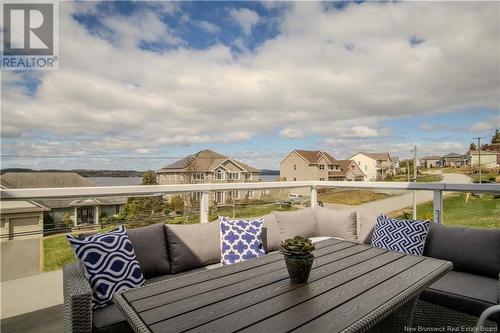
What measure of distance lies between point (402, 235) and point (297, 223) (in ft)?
3.93

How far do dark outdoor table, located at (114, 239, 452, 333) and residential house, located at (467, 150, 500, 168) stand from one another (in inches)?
120

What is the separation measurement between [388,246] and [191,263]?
2.02m

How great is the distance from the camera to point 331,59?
7.16m

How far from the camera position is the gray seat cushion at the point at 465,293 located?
1948 millimetres

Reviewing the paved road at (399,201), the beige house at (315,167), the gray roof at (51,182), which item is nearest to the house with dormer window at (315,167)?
the beige house at (315,167)

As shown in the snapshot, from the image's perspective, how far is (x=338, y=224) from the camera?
3.54 m

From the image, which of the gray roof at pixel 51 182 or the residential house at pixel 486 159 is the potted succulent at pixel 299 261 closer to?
the gray roof at pixel 51 182

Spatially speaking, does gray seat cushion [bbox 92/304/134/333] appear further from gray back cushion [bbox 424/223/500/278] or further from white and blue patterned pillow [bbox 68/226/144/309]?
gray back cushion [bbox 424/223/500/278]

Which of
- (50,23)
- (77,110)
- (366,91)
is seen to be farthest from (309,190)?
(77,110)

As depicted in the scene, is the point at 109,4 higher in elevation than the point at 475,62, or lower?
higher

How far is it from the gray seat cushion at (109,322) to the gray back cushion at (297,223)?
1958mm

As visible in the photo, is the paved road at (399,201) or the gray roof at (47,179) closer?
the gray roof at (47,179)

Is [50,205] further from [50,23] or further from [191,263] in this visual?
[50,23]

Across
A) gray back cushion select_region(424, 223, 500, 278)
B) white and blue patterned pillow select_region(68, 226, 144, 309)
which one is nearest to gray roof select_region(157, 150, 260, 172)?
white and blue patterned pillow select_region(68, 226, 144, 309)
